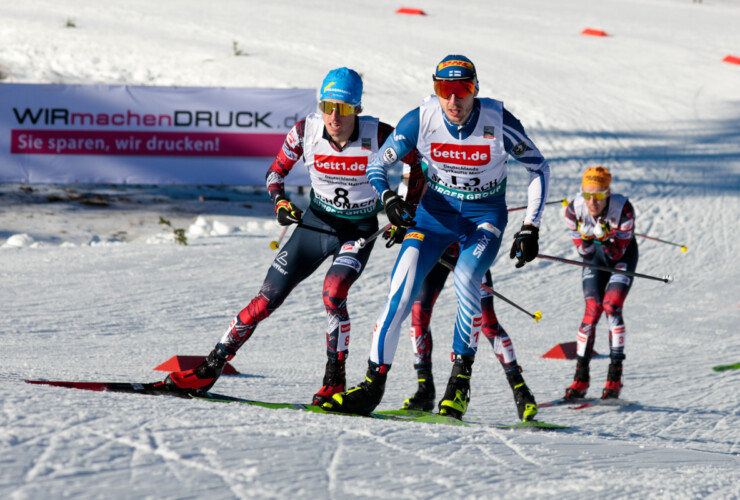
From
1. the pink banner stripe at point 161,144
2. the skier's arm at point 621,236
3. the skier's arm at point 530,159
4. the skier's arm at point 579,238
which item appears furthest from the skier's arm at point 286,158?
the pink banner stripe at point 161,144

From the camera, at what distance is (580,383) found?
688 centimetres

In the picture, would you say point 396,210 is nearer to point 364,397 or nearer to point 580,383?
point 364,397

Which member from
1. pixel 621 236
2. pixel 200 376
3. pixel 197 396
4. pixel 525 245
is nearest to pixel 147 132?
pixel 621 236

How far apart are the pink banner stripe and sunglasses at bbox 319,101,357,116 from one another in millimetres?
7429

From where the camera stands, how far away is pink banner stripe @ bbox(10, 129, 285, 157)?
1234 cm

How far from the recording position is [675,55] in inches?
925

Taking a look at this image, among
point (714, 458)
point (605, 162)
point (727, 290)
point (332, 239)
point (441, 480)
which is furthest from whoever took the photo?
point (605, 162)

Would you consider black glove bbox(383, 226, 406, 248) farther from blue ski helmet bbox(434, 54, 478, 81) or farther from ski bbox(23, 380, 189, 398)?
ski bbox(23, 380, 189, 398)

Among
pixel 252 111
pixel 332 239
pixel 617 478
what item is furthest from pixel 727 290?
pixel 617 478

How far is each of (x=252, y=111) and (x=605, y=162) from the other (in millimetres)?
7402

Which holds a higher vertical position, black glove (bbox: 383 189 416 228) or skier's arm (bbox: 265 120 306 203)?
skier's arm (bbox: 265 120 306 203)

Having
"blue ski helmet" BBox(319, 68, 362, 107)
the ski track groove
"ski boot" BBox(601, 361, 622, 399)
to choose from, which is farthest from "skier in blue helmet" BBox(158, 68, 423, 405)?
"ski boot" BBox(601, 361, 622, 399)

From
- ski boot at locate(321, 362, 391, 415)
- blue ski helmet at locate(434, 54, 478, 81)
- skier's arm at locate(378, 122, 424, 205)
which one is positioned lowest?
ski boot at locate(321, 362, 391, 415)

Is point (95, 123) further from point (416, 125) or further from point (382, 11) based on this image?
point (382, 11)
